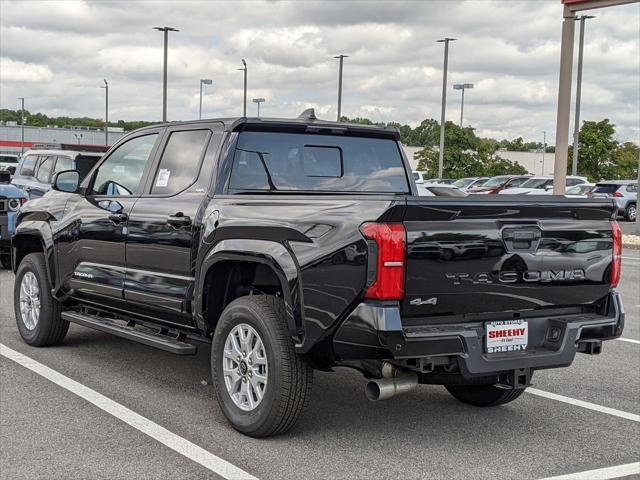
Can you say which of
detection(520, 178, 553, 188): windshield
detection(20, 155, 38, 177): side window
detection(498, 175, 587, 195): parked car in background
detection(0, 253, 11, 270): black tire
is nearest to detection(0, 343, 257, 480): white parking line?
detection(0, 253, 11, 270): black tire

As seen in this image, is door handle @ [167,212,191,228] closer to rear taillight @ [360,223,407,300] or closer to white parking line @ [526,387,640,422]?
rear taillight @ [360,223,407,300]

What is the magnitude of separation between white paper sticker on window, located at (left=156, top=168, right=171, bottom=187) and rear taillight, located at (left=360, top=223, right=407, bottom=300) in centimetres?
223

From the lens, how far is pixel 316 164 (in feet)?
18.9

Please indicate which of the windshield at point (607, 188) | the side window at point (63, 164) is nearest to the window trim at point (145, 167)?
the side window at point (63, 164)

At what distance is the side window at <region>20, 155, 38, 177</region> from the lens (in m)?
17.6

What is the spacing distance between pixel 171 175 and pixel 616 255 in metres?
3.04

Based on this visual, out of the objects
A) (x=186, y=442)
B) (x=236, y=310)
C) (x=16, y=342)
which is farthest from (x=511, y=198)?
(x=16, y=342)

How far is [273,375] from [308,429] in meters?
0.63

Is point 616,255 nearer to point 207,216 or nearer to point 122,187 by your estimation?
point 207,216

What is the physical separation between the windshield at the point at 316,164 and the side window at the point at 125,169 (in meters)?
1.03

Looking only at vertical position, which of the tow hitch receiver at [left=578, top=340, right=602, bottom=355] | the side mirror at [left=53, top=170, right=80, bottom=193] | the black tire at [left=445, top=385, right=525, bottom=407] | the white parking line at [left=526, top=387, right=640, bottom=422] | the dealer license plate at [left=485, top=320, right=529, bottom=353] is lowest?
the white parking line at [left=526, top=387, right=640, bottom=422]

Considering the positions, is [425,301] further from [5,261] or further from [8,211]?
[5,261]

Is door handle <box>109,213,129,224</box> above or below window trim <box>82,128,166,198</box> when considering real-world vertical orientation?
below

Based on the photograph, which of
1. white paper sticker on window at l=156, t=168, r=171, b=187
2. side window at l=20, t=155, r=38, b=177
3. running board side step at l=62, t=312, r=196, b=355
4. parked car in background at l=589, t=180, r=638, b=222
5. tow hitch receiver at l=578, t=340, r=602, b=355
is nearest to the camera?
tow hitch receiver at l=578, t=340, r=602, b=355
